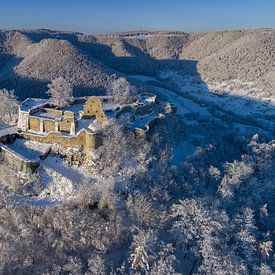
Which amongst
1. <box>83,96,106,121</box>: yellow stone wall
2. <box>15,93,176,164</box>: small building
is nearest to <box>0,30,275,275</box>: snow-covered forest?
<box>15,93,176,164</box>: small building

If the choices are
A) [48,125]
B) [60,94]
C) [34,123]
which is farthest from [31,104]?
[48,125]

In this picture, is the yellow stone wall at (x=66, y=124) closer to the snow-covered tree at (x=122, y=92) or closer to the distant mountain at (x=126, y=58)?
the snow-covered tree at (x=122, y=92)

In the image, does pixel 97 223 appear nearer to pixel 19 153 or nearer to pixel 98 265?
pixel 98 265

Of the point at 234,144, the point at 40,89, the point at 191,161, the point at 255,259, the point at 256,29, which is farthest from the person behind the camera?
the point at 256,29

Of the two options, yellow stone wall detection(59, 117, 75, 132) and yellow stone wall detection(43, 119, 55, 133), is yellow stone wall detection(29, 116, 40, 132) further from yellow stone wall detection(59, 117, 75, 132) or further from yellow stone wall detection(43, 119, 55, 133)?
yellow stone wall detection(59, 117, 75, 132)

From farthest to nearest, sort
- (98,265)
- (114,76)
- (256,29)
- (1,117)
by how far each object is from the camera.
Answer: (256,29)
(114,76)
(1,117)
(98,265)

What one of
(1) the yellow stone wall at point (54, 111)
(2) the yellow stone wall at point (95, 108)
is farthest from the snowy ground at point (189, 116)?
(2) the yellow stone wall at point (95, 108)

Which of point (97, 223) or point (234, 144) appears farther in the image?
point (234, 144)

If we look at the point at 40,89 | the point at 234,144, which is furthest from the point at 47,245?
the point at 40,89
